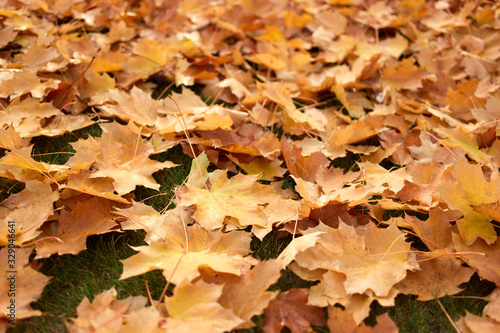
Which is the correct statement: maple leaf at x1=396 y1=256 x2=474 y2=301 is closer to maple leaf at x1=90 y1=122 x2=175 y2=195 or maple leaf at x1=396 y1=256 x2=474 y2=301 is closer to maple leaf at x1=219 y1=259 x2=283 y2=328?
maple leaf at x1=219 y1=259 x2=283 y2=328

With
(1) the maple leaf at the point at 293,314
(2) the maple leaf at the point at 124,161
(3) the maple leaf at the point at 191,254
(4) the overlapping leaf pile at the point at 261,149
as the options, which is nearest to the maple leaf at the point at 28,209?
(4) the overlapping leaf pile at the point at 261,149

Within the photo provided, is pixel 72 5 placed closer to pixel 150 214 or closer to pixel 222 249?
pixel 150 214

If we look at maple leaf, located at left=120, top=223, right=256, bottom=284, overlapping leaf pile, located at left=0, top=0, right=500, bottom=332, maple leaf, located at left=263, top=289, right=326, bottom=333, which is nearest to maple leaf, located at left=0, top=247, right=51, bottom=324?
overlapping leaf pile, located at left=0, top=0, right=500, bottom=332

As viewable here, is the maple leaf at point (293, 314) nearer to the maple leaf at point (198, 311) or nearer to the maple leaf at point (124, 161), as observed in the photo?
the maple leaf at point (198, 311)

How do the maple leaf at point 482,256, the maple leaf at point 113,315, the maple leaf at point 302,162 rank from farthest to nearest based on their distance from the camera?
the maple leaf at point 302,162, the maple leaf at point 482,256, the maple leaf at point 113,315

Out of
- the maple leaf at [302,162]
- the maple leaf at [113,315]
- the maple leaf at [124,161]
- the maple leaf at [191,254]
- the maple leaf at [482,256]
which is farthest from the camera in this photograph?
the maple leaf at [302,162]

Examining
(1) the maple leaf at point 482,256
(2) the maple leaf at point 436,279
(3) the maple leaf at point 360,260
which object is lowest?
(2) the maple leaf at point 436,279

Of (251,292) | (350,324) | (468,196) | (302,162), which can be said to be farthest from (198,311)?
(468,196)

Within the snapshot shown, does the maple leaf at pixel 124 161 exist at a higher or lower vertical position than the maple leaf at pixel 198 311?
higher
